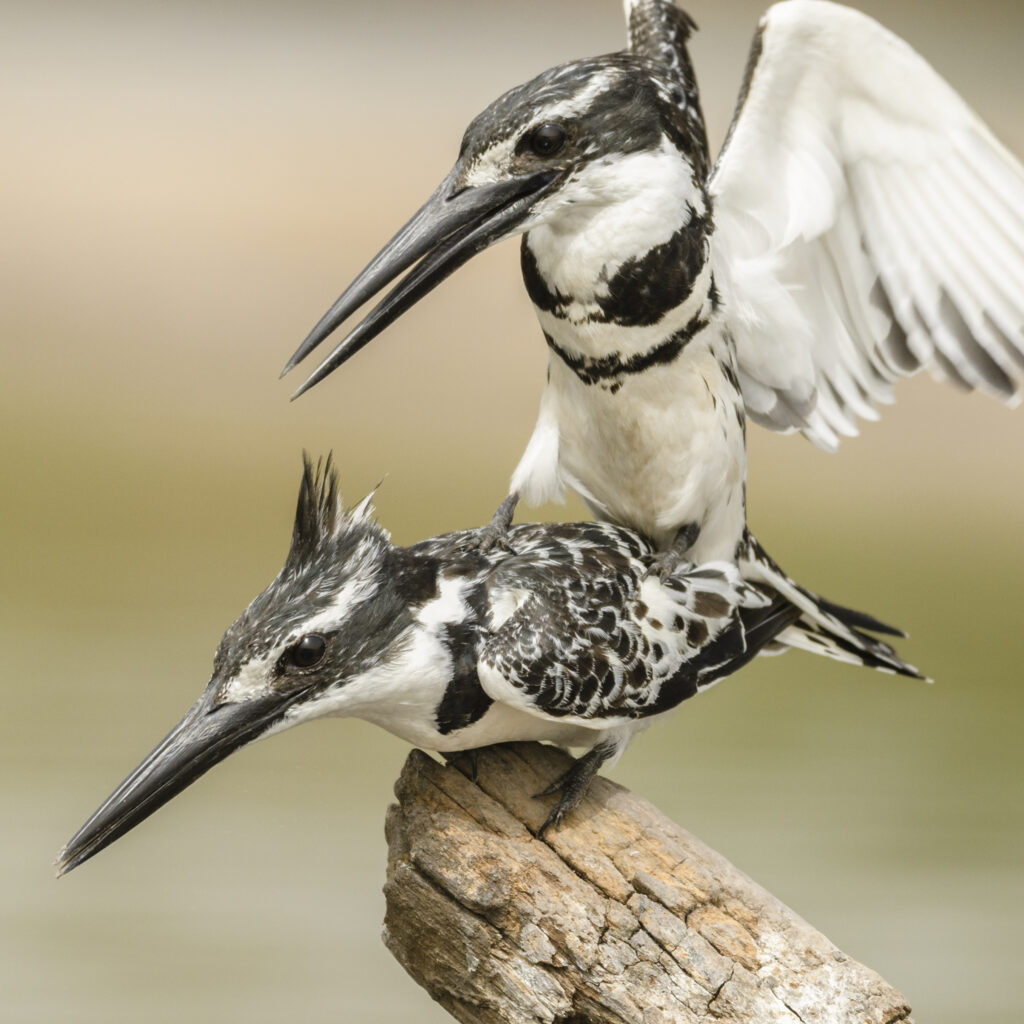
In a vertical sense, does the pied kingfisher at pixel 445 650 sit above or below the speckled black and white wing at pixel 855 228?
below

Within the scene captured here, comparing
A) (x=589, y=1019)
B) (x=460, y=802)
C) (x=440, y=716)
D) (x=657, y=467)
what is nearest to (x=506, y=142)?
(x=657, y=467)

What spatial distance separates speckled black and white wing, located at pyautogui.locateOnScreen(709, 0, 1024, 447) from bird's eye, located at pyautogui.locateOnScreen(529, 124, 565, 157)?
0.44m

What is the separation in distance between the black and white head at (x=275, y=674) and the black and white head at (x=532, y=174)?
0.35 metres

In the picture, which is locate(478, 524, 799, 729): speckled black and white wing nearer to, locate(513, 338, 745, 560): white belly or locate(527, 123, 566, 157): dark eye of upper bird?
locate(513, 338, 745, 560): white belly

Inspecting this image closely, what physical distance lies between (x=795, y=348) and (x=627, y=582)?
2.12ft

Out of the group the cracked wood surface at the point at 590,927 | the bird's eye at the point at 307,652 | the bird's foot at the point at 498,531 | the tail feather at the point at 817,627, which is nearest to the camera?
the bird's eye at the point at 307,652

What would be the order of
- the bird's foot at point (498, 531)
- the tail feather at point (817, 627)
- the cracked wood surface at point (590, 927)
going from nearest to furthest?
the cracked wood surface at point (590, 927) → the bird's foot at point (498, 531) → the tail feather at point (817, 627)

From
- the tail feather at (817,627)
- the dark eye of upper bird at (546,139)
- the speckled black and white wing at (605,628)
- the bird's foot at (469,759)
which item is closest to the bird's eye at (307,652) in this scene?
the speckled black and white wing at (605,628)

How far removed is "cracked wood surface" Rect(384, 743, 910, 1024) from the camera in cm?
214

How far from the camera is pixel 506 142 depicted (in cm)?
217

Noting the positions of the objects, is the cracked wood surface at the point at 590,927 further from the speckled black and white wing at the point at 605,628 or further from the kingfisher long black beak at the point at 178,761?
the kingfisher long black beak at the point at 178,761

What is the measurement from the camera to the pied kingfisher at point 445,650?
2.04 m

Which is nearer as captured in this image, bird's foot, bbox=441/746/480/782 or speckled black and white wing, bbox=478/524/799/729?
speckled black and white wing, bbox=478/524/799/729

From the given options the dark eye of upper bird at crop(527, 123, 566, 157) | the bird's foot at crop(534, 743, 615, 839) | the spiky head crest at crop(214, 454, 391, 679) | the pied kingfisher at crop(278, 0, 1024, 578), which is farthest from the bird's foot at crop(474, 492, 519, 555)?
the dark eye of upper bird at crop(527, 123, 566, 157)
